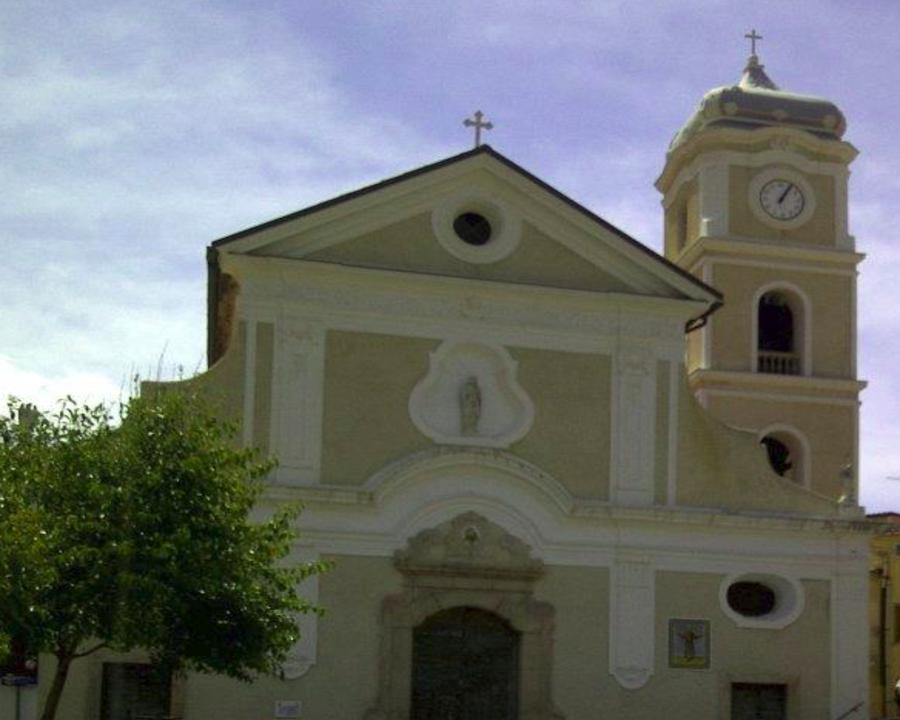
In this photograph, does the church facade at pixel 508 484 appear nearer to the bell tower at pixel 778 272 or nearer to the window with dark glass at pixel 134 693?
the window with dark glass at pixel 134 693

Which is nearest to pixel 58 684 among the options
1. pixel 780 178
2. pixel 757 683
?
pixel 757 683

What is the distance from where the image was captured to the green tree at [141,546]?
20.9 m

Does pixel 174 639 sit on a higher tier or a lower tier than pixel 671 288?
lower

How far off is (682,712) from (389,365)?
7274mm

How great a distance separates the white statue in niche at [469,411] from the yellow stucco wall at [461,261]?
1944 mm

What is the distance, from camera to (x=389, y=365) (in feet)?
92.9

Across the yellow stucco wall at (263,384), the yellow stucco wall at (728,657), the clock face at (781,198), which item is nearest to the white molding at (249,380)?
the yellow stucco wall at (263,384)

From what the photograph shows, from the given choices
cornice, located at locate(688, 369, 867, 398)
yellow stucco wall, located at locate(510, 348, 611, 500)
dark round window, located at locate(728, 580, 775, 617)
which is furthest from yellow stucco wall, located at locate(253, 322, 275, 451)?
cornice, located at locate(688, 369, 867, 398)

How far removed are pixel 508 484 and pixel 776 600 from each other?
5039 millimetres

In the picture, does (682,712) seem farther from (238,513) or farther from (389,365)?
(238,513)

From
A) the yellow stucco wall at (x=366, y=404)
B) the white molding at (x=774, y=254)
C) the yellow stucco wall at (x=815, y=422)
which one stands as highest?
the white molding at (x=774, y=254)

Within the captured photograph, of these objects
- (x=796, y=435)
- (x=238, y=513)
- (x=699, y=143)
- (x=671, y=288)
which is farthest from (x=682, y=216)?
(x=238, y=513)

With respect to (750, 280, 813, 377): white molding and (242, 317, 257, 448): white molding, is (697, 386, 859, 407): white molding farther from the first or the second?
(242, 317, 257, 448): white molding

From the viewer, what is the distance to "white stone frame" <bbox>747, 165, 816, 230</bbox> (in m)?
37.3
